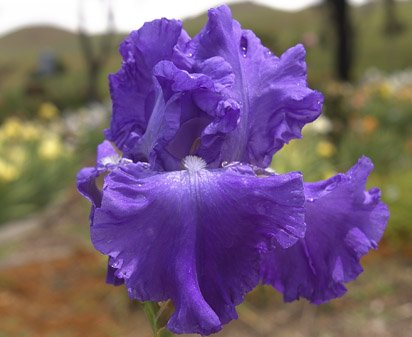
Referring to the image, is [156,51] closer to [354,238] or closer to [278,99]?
[278,99]

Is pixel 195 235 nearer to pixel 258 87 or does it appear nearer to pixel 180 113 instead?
pixel 180 113

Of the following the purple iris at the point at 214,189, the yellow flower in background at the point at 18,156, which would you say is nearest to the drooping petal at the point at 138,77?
the purple iris at the point at 214,189

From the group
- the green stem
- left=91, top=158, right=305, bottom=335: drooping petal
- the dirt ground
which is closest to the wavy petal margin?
left=91, top=158, right=305, bottom=335: drooping petal

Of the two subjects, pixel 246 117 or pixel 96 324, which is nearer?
pixel 246 117

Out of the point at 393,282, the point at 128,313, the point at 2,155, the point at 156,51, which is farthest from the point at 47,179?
the point at 156,51

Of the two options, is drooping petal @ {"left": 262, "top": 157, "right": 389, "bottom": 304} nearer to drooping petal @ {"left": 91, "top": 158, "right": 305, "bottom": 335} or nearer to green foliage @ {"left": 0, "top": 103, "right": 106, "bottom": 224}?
drooping petal @ {"left": 91, "top": 158, "right": 305, "bottom": 335}

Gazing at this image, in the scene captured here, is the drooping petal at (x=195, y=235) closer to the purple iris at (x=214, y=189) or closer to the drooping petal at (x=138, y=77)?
the purple iris at (x=214, y=189)

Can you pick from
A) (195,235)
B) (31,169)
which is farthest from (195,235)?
(31,169)
